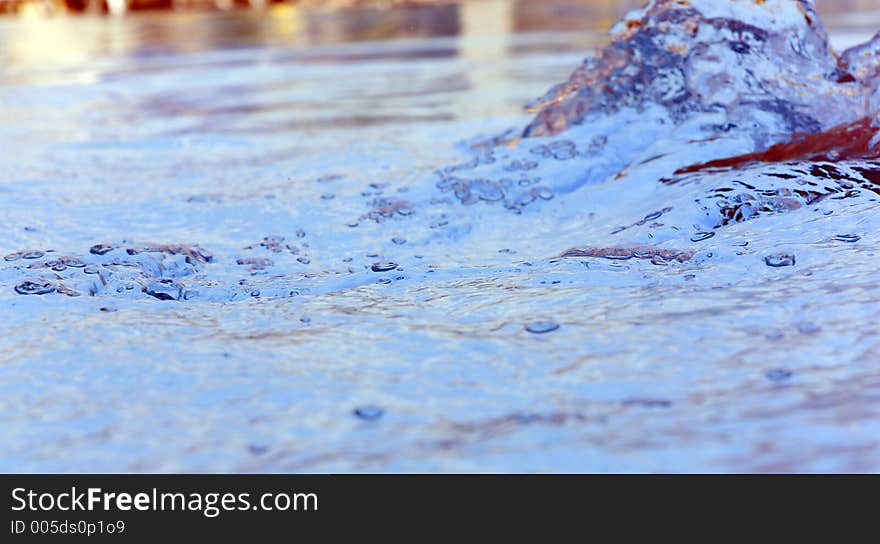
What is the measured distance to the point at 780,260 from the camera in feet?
6.37

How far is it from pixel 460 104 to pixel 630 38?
59.3 inches

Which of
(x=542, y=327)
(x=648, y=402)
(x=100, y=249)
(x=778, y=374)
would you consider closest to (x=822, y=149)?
(x=542, y=327)

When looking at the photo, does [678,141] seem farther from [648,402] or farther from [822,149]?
[648,402]

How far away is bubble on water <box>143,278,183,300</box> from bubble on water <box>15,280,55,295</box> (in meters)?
0.18

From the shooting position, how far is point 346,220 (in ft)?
9.57

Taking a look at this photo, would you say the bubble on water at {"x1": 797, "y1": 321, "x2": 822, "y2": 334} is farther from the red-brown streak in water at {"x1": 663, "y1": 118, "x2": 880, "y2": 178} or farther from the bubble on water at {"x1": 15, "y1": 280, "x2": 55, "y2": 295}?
the bubble on water at {"x1": 15, "y1": 280, "x2": 55, "y2": 295}

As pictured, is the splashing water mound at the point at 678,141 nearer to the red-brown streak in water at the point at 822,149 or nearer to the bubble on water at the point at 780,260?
the red-brown streak in water at the point at 822,149

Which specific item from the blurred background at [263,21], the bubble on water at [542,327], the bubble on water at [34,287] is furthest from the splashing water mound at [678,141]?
the blurred background at [263,21]

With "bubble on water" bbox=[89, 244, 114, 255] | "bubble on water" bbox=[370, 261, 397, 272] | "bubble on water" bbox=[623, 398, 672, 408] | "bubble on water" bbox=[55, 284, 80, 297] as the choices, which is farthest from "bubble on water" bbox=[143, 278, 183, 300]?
"bubble on water" bbox=[623, 398, 672, 408]

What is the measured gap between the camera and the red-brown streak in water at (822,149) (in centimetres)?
269

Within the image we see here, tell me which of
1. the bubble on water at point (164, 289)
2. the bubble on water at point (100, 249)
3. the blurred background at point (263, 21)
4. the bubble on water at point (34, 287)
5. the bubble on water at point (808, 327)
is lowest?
the blurred background at point (263, 21)

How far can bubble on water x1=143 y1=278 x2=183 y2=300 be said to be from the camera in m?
2.06

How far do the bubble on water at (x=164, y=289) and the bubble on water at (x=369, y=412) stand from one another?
798mm

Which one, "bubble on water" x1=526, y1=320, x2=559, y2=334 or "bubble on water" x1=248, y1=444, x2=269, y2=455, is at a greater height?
"bubble on water" x1=248, y1=444, x2=269, y2=455
